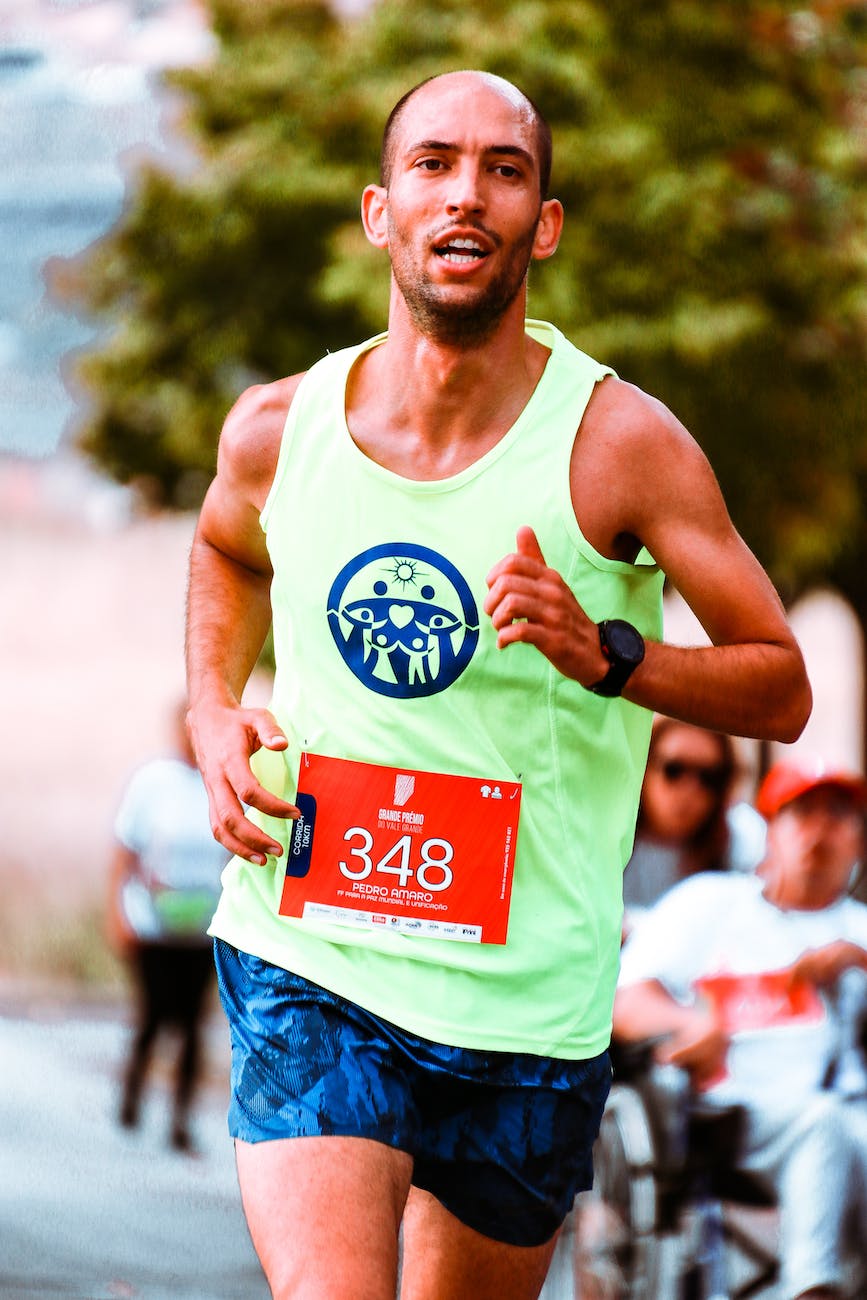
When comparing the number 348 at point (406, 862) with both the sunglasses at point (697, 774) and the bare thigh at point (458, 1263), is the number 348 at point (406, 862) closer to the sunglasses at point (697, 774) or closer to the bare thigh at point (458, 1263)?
the bare thigh at point (458, 1263)

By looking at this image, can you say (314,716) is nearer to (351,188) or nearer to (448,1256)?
(448,1256)

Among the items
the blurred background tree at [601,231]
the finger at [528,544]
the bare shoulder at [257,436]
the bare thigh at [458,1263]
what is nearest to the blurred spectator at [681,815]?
the bare thigh at [458,1263]

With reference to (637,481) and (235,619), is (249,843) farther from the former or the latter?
(637,481)

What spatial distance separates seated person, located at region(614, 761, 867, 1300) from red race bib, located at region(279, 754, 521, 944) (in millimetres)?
2161

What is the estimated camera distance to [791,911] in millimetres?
4984

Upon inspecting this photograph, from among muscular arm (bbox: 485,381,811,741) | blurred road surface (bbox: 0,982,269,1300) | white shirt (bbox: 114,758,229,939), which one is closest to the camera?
muscular arm (bbox: 485,381,811,741)

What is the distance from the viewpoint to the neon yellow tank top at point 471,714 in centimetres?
268

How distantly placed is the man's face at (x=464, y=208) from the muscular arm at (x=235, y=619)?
0.29 meters

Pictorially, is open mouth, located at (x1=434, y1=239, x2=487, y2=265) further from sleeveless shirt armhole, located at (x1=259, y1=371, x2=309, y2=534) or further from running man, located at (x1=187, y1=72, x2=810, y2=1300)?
sleeveless shirt armhole, located at (x1=259, y1=371, x2=309, y2=534)

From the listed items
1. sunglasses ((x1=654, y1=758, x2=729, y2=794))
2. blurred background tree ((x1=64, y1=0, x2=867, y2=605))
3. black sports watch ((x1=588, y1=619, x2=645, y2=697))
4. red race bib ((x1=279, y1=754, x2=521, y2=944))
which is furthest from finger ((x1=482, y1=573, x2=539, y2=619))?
blurred background tree ((x1=64, y1=0, x2=867, y2=605))

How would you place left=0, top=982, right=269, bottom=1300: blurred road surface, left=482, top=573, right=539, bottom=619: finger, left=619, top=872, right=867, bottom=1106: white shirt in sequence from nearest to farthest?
1. left=482, top=573, right=539, bottom=619: finger
2. left=619, top=872, right=867, bottom=1106: white shirt
3. left=0, top=982, right=269, bottom=1300: blurred road surface

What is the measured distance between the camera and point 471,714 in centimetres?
271

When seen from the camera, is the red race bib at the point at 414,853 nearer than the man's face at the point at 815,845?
Yes

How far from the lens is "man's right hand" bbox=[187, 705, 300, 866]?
8.84 ft
